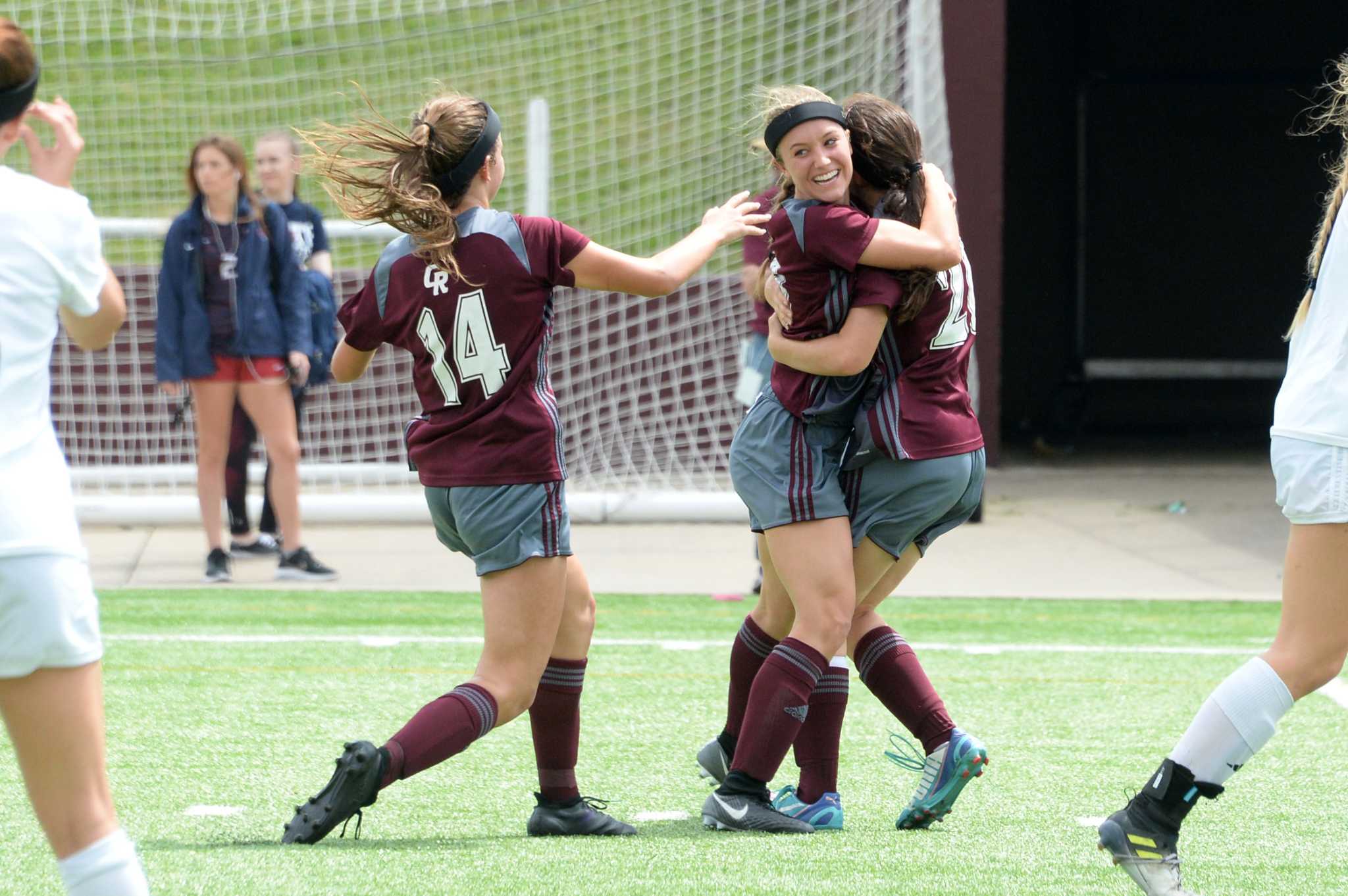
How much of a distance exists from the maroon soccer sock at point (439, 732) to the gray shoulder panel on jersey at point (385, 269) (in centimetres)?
87

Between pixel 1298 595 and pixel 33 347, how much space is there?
2283 mm

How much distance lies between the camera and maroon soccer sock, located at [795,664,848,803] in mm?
3828

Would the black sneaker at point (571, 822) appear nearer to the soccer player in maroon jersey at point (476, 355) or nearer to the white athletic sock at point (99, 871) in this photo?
the soccer player in maroon jersey at point (476, 355)

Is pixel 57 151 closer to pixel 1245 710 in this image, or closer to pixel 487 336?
pixel 487 336

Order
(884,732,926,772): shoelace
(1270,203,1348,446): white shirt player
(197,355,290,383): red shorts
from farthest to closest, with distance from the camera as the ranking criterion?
(197,355,290,383): red shorts < (884,732,926,772): shoelace < (1270,203,1348,446): white shirt player

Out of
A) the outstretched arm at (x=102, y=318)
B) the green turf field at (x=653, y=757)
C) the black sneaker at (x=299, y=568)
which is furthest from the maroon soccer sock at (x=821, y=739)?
the black sneaker at (x=299, y=568)

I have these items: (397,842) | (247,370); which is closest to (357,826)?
(397,842)

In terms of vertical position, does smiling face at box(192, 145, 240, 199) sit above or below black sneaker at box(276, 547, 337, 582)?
above

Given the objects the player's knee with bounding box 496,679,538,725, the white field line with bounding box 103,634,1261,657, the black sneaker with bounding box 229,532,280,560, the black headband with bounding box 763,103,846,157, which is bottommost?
the black sneaker with bounding box 229,532,280,560

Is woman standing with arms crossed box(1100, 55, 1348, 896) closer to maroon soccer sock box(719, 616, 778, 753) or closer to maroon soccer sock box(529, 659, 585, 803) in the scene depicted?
maroon soccer sock box(719, 616, 778, 753)

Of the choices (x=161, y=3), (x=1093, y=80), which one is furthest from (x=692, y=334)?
(x=1093, y=80)

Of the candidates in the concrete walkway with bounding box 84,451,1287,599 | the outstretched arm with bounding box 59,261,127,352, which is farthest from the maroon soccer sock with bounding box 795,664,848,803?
the concrete walkway with bounding box 84,451,1287,599

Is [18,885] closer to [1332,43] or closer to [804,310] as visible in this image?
[804,310]

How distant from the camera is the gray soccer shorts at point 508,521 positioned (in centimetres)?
346
